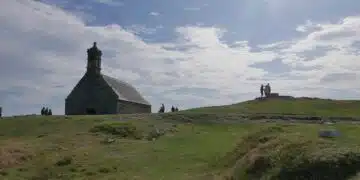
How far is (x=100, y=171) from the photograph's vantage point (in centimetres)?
2383

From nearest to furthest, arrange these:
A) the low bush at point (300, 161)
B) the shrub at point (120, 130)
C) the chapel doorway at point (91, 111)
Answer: the low bush at point (300, 161), the shrub at point (120, 130), the chapel doorway at point (91, 111)

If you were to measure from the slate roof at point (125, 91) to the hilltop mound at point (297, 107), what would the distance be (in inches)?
684

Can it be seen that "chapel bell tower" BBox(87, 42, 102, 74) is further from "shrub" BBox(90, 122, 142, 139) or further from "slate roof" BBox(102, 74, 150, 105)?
"shrub" BBox(90, 122, 142, 139)

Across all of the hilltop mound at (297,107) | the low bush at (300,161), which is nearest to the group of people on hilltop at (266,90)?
the hilltop mound at (297,107)

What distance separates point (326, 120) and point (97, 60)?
39153 mm

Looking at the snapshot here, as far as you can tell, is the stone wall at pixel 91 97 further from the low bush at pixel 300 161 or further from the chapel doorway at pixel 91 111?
the low bush at pixel 300 161

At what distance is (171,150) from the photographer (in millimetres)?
29516

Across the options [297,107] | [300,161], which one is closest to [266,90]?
[297,107]

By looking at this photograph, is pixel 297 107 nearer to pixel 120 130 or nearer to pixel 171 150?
pixel 120 130

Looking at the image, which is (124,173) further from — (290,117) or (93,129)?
(290,117)

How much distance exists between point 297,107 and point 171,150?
1250 inches

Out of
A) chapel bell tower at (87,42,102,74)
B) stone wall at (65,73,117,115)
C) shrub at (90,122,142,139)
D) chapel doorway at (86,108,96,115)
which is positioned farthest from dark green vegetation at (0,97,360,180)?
chapel bell tower at (87,42,102,74)

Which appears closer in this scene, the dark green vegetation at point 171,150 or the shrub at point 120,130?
the dark green vegetation at point 171,150

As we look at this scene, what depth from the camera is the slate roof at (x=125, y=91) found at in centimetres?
7005
